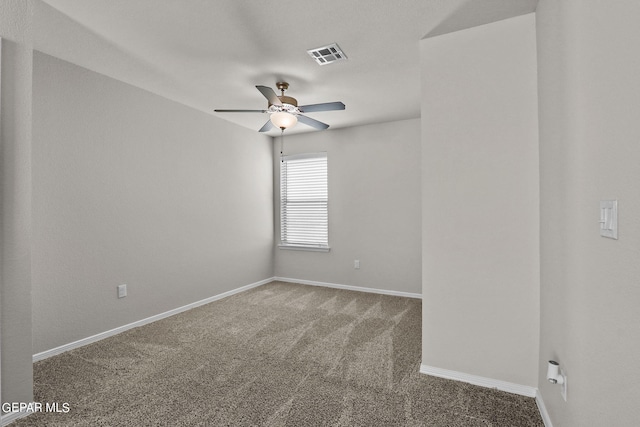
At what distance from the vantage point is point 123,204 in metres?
3.29

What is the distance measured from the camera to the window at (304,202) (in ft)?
17.1

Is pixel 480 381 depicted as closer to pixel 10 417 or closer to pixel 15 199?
pixel 10 417

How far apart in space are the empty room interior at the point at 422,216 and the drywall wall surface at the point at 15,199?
0.03ft

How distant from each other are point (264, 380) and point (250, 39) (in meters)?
2.61

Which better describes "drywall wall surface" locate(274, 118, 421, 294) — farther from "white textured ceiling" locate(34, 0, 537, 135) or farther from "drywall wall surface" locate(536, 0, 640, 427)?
"drywall wall surface" locate(536, 0, 640, 427)

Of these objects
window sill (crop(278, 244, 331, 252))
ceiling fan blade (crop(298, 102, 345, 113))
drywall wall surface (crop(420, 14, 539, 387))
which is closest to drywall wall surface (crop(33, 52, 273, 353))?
window sill (crop(278, 244, 331, 252))

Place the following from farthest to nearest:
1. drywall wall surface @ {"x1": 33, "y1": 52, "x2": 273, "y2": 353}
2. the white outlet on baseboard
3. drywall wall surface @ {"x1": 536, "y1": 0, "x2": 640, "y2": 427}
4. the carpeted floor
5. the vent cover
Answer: the white outlet on baseboard
drywall wall surface @ {"x1": 33, "y1": 52, "x2": 273, "y2": 353}
the vent cover
the carpeted floor
drywall wall surface @ {"x1": 536, "y1": 0, "x2": 640, "y2": 427}

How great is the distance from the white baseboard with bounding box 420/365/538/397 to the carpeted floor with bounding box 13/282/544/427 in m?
0.05

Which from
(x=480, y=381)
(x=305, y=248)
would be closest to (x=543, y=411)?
(x=480, y=381)

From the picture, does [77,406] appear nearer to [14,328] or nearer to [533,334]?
[14,328]

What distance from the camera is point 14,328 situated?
71.6 inches

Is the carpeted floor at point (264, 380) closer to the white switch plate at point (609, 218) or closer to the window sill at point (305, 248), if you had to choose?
the white switch plate at point (609, 218)

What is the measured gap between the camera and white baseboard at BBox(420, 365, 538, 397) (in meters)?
2.05

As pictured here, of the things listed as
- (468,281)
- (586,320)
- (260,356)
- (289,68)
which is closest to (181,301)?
(260,356)
